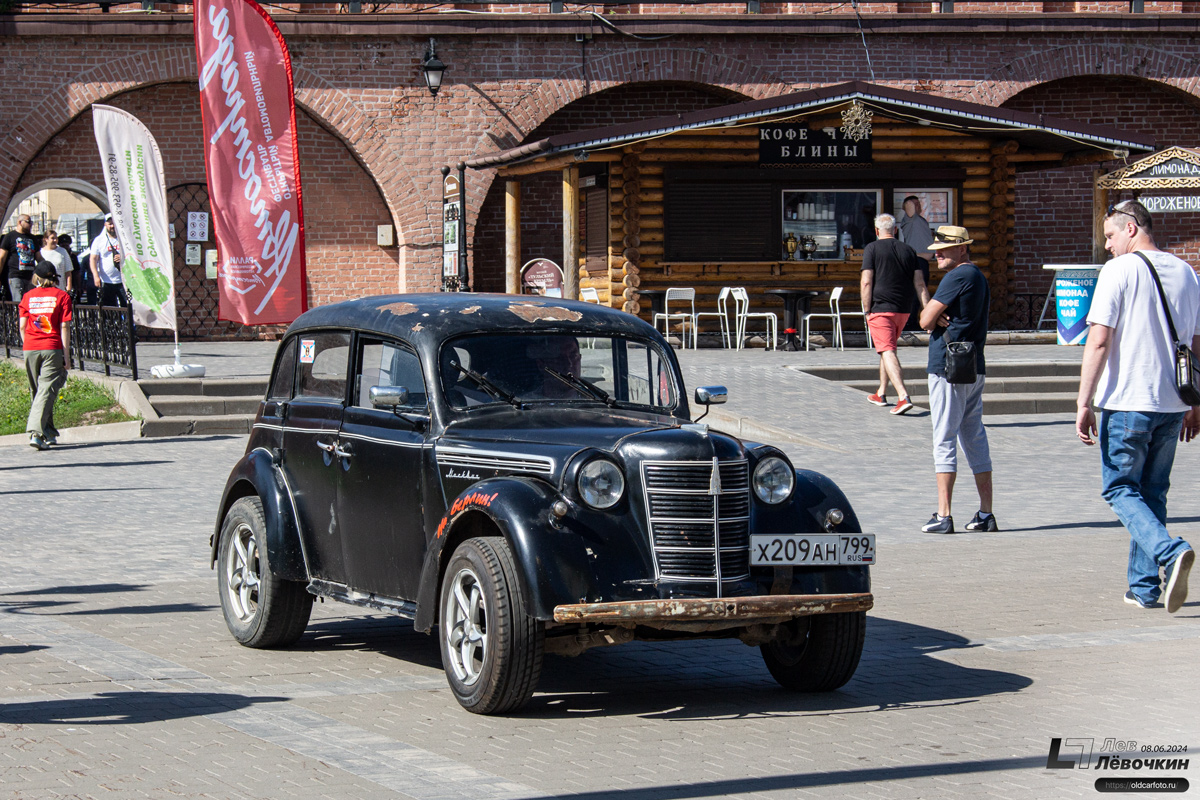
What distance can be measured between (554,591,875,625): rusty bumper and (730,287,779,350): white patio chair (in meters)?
17.5

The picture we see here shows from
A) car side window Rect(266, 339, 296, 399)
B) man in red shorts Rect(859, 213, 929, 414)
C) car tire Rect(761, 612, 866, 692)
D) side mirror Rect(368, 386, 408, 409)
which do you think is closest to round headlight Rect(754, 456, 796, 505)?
car tire Rect(761, 612, 866, 692)

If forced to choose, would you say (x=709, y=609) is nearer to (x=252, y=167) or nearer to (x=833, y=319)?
(x=252, y=167)

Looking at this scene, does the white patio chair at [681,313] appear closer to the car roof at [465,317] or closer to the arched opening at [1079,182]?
the arched opening at [1079,182]

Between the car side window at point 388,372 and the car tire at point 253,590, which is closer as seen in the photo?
the car side window at point 388,372

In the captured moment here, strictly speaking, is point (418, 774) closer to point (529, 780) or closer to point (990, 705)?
point (529, 780)

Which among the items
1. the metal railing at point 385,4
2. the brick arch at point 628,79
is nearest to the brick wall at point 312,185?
the metal railing at point 385,4

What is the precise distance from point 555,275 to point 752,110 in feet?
12.9

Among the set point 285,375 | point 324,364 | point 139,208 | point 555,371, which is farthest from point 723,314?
point 555,371

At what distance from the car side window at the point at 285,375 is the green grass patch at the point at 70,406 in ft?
34.6

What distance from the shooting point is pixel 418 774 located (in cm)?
506

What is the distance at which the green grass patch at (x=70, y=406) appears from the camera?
1789cm

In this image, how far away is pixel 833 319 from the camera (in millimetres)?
25109

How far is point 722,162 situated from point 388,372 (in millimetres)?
18821
